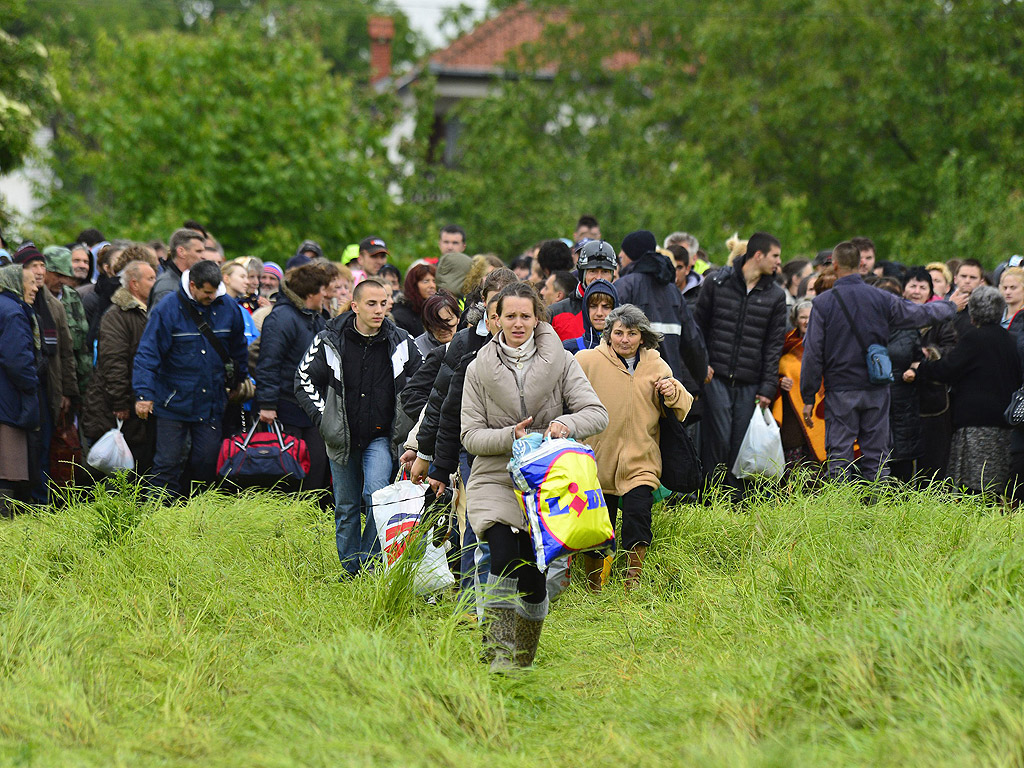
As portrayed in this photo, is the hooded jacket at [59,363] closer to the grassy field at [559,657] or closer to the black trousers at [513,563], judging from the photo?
the grassy field at [559,657]

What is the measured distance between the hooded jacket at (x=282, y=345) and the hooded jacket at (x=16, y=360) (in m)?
1.69

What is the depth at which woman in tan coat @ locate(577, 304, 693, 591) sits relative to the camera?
24.5 ft

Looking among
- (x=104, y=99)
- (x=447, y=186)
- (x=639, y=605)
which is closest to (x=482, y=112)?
(x=447, y=186)

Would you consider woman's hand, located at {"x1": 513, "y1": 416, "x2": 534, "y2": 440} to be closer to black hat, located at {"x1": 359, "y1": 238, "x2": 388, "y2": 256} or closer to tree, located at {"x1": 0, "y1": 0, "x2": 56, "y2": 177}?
black hat, located at {"x1": 359, "y1": 238, "x2": 388, "y2": 256}

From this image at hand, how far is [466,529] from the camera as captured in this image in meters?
6.66

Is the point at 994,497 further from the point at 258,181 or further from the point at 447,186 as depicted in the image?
the point at 447,186

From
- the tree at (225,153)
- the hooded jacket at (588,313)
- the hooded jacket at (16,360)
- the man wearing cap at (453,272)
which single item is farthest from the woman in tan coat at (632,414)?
the tree at (225,153)

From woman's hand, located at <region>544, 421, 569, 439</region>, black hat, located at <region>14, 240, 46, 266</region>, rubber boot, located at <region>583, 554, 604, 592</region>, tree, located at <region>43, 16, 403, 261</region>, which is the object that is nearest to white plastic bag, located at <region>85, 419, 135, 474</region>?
black hat, located at <region>14, 240, 46, 266</region>

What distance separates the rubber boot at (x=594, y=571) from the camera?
760 cm

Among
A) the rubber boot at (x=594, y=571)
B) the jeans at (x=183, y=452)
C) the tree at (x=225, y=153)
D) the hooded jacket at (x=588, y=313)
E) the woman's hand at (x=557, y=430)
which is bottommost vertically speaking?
the rubber boot at (x=594, y=571)

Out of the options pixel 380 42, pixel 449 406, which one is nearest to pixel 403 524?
pixel 449 406

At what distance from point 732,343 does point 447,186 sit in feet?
53.8

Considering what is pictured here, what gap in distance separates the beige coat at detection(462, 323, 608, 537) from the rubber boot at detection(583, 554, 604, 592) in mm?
1781

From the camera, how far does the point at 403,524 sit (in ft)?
22.6
